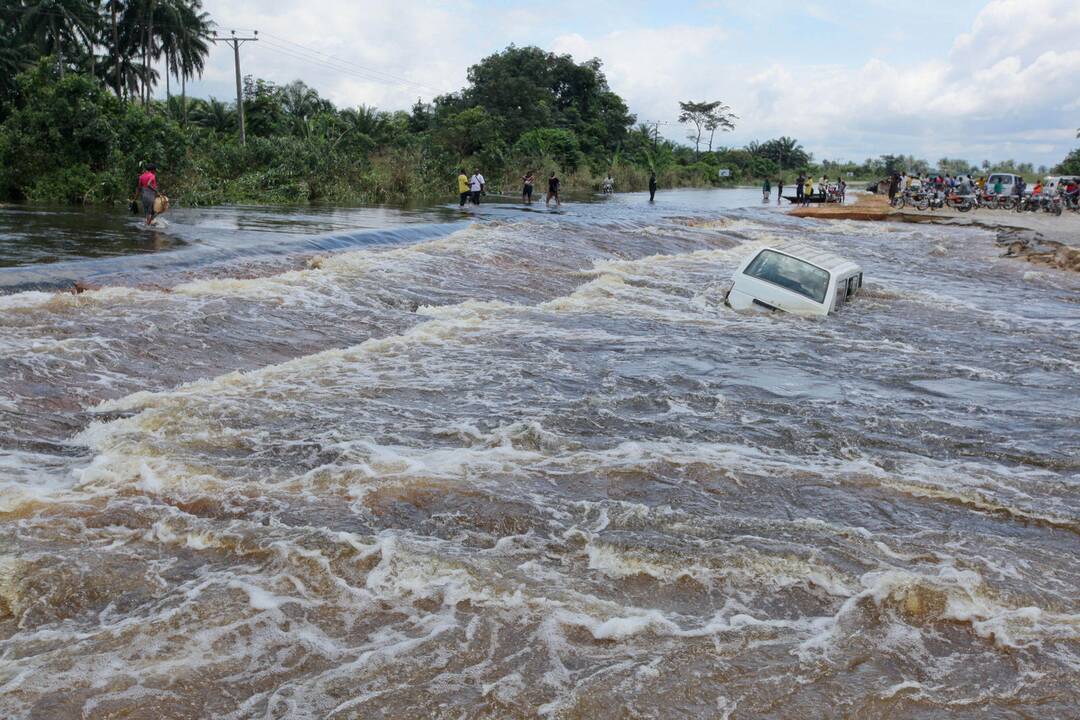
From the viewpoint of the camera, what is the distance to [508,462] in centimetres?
636

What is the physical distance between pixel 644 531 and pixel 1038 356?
27.9 ft

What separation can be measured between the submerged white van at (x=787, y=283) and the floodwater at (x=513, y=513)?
2.39ft

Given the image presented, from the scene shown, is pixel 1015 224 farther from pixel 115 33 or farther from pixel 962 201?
pixel 115 33

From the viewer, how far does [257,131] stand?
5178 centimetres

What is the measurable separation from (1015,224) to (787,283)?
24.8 m

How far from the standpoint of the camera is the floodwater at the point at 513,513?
371 centimetres

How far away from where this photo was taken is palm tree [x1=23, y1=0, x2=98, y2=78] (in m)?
45.4

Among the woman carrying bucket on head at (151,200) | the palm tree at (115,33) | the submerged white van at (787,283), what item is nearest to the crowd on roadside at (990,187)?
the submerged white van at (787,283)

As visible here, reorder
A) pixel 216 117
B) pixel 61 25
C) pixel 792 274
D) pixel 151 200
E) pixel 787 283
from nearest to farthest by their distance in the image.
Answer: pixel 787 283 < pixel 792 274 < pixel 151 200 < pixel 61 25 < pixel 216 117

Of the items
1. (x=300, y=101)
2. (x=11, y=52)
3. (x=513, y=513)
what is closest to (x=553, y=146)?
(x=300, y=101)

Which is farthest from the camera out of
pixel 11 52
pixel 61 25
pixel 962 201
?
pixel 61 25

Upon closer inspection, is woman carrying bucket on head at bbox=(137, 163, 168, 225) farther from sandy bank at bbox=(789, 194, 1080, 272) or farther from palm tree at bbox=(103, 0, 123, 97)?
palm tree at bbox=(103, 0, 123, 97)

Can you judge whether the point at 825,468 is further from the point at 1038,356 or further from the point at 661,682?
the point at 1038,356

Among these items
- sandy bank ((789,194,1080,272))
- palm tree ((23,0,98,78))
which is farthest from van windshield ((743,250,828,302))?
palm tree ((23,0,98,78))
